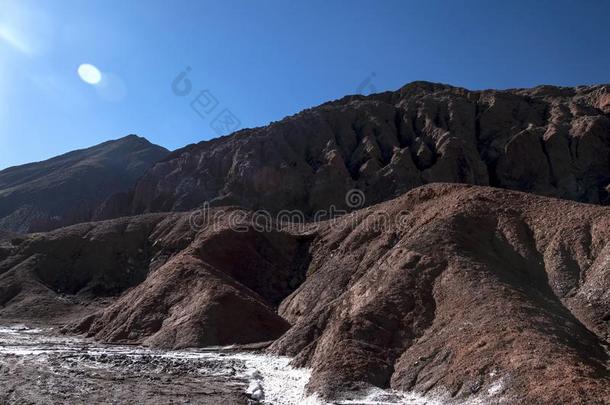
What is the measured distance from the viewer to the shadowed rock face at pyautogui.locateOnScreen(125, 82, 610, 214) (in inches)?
3108

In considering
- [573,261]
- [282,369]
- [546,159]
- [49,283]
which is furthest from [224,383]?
[546,159]

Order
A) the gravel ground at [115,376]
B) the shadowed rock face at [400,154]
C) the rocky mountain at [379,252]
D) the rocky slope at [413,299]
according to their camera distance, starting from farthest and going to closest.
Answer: the shadowed rock face at [400,154] < the rocky mountain at [379,252] < the gravel ground at [115,376] < the rocky slope at [413,299]

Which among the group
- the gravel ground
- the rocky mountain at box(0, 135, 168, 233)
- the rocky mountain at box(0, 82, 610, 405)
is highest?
the rocky mountain at box(0, 135, 168, 233)

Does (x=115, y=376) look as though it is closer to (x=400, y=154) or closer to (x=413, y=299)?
(x=413, y=299)

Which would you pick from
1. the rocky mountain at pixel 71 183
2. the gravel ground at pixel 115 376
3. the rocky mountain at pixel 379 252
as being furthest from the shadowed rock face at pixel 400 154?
the gravel ground at pixel 115 376

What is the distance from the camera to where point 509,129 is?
3533 inches

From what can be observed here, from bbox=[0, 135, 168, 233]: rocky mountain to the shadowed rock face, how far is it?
1984 centimetres

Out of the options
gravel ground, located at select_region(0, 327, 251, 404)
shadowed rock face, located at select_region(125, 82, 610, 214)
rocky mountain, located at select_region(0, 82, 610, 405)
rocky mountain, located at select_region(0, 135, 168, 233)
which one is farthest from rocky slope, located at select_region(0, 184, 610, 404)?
rocky mountain, located at select_region(0, 135, 168, 233)

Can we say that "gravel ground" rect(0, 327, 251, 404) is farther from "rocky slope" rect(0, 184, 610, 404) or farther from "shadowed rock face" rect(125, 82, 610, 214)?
"shadowed rock face" rect(125, 82, 610, 214)

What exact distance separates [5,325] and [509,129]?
7532 centimetres

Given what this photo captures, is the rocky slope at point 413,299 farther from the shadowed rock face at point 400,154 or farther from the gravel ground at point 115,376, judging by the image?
the shadowed rock face at point 400,154

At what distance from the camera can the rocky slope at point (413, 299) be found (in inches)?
749

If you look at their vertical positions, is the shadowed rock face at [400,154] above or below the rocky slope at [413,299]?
above

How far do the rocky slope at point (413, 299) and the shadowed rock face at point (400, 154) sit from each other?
99.0ft
